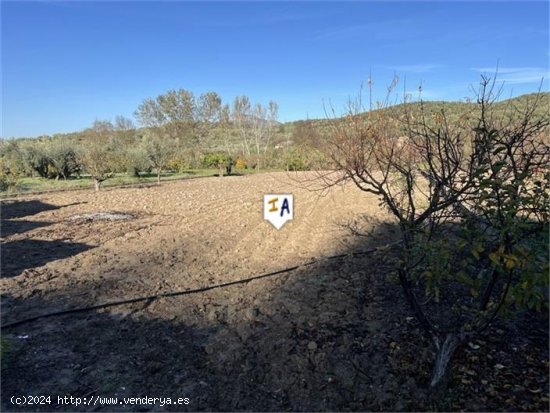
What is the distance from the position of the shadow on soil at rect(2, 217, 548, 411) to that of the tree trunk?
4.0 inches

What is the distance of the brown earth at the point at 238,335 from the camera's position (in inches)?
107

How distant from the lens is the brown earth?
8.95 feet

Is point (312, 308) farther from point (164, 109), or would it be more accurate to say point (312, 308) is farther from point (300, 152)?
point (164, 109)

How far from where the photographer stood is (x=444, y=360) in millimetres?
2568

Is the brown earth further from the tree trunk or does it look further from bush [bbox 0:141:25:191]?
bush [bbox 0:141:25:191]

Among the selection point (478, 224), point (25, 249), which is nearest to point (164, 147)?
point (25, 249)

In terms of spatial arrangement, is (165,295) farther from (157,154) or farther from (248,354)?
(157,154)

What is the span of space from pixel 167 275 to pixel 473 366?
3565mm

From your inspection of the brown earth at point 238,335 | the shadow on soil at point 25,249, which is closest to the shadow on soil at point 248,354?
the brown earth at point 238,335

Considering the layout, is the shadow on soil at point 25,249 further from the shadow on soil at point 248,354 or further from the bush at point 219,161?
the bush at point 219,161

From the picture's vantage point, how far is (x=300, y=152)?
23984 millimetres

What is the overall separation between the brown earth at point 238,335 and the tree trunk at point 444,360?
107 mm

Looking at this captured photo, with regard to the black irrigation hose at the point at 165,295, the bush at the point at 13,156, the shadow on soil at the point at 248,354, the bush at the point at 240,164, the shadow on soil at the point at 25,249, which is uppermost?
the bush at the point at 13,156

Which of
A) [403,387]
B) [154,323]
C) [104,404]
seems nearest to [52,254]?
[154,323]
